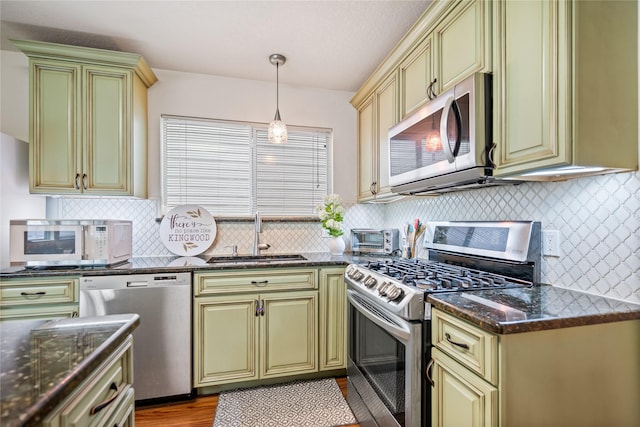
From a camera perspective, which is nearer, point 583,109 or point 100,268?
point 583,109

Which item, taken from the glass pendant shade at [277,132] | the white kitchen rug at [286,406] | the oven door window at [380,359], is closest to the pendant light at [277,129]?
the glass pendant shade at [277,132]

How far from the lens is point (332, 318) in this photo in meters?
2.32

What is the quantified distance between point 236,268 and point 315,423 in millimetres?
1112

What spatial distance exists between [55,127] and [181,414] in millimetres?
2186

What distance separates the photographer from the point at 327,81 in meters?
2.81

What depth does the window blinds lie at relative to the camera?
2.68m

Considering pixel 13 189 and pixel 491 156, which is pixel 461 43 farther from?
pixel 13 189

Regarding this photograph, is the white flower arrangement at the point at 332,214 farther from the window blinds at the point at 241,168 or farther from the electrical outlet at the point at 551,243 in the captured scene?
the electrical outlet at the point at 551,243

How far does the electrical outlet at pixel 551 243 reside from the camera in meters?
1.36

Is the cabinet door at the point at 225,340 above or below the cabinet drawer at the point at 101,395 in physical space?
below

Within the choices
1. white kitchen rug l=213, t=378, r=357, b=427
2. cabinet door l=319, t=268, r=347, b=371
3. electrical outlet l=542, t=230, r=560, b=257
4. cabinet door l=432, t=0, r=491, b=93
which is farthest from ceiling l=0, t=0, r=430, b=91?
white kitchen rug l=213, t=378, r=357, b=427

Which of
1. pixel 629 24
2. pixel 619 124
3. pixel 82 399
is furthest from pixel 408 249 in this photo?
pixel 82 399

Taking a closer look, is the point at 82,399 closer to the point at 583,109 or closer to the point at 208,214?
the point at 583,109

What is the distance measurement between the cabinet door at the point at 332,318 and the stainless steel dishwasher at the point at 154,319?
3.16ft
